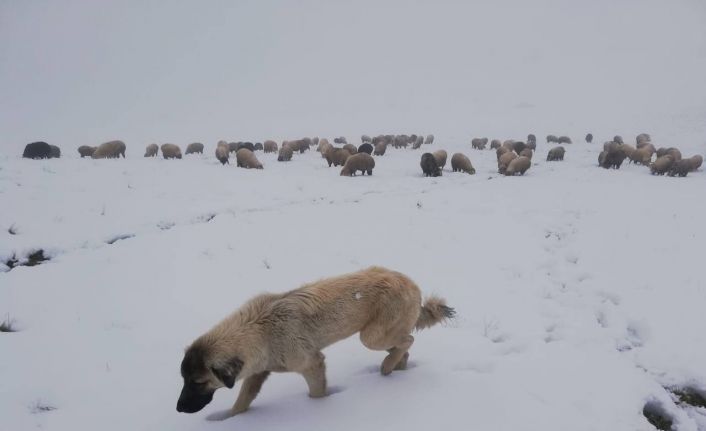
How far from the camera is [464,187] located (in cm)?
1470

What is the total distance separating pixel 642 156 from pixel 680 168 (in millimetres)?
3823

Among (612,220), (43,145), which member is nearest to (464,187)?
(612,220)

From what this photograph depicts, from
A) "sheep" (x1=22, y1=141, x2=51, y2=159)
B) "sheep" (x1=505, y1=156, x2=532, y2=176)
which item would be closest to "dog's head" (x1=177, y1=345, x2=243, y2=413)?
"sheep" (x1=505, y1=156, x2=532, y2=176)

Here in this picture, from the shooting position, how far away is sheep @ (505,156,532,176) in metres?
19.2

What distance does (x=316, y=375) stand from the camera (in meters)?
3.61

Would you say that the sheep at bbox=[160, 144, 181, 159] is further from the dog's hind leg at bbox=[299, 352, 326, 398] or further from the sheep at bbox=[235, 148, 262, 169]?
the dog's hind leg at bbox=[299, 352, 326, 398]

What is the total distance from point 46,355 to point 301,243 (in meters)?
4.42

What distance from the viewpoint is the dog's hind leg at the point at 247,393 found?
354 centimetres

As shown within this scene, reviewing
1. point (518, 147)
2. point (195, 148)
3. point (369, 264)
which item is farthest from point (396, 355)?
point (195, 148)

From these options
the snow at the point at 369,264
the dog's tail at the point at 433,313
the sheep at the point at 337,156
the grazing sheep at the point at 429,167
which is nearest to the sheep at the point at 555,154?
the snow at the point at 369,264

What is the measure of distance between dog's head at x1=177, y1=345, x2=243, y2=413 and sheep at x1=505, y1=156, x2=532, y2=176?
18.6 meters

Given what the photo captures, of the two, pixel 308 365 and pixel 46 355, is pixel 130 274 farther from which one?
pixel 308 365

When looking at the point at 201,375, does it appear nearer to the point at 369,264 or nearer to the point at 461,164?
the point at 369,264

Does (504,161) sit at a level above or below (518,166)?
above
